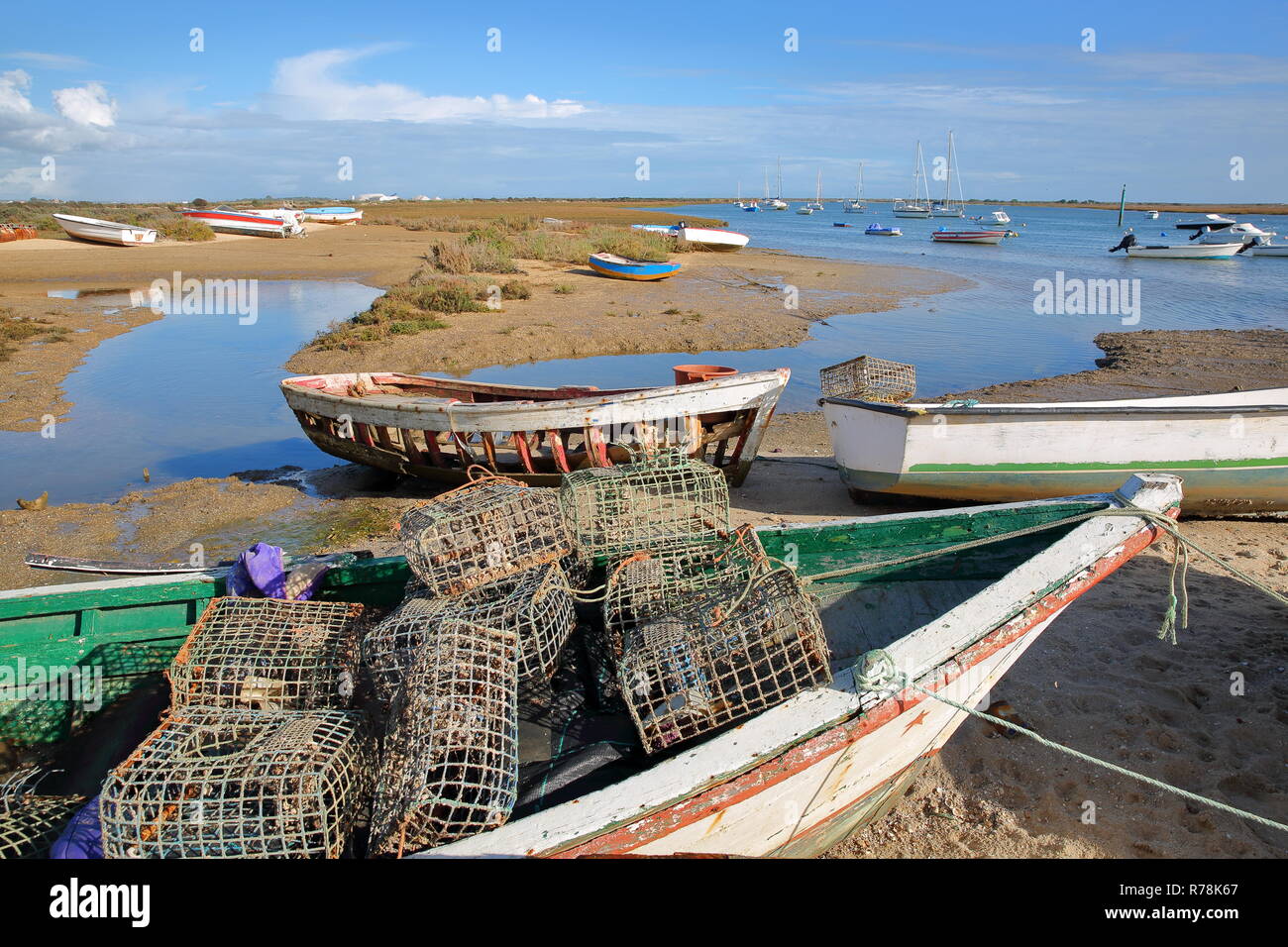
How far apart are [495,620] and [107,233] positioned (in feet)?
141

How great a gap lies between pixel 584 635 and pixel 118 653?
250cm

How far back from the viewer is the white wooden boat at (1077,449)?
6961mm

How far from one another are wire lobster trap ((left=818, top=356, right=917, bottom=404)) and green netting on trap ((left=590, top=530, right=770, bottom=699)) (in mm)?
4505

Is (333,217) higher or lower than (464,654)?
higher

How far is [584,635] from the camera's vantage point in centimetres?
448

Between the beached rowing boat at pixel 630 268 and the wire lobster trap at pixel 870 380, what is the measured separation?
58.5 feet

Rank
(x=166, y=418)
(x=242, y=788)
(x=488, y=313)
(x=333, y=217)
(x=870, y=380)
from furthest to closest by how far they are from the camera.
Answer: (x=333, y=217), (x=488, y=313), (x=166, y=418), (x=870, y=380), (x=242, y=788)

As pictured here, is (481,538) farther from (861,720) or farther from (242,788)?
(861,720)

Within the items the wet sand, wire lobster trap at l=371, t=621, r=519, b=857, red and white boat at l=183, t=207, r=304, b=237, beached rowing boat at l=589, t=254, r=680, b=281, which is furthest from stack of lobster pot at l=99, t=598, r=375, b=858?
red and white boat at l=183, t=207, r=304, b=237

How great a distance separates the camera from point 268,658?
388cm

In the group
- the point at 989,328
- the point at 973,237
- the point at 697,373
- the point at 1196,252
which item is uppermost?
the point at 973,237

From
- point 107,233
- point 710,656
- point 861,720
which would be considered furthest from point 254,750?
point 107,233

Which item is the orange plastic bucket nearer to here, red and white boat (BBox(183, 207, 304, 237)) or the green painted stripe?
the green painted stripe
